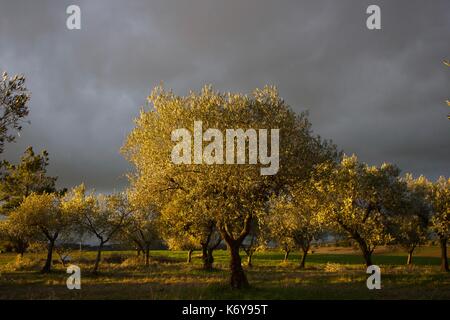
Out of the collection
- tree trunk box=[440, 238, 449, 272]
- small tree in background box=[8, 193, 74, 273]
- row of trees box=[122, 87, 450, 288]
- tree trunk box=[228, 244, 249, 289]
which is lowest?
tree trunk box=[440, 238, 449, 272]

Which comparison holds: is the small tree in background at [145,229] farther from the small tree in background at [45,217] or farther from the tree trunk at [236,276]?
the tree trunk at [236,276]

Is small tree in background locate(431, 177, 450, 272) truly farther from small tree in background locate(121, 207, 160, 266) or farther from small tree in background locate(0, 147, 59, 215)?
small tree in background locate(0, 147, 59, 215)

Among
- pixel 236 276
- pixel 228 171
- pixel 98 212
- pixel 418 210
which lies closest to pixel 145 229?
pixel 98 212

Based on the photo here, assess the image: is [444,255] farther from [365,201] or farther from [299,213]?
[299,213]

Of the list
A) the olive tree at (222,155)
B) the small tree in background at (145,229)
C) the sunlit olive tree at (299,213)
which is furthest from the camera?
the small tree in background at (145,229)

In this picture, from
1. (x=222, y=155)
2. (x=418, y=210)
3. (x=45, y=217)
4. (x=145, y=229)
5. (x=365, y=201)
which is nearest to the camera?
(x=222, y=155)

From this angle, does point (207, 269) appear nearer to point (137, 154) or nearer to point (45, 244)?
point (45, 244)

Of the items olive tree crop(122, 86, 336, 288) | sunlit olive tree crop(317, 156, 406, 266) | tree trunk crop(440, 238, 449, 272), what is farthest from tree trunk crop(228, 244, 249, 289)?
tree trunk crop(440, 238, 449, 272)

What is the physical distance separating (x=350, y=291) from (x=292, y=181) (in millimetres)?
10057

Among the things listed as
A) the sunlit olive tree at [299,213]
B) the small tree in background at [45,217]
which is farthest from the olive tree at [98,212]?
the sunlit olive tree at [299,213]

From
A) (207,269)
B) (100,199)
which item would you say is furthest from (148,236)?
(207,269)

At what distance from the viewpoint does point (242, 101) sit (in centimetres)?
3119

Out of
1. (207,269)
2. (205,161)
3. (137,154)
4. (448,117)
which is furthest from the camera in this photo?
(207,269)

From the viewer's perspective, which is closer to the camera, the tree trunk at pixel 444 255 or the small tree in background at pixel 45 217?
the small tree in background at pixel 45 217
